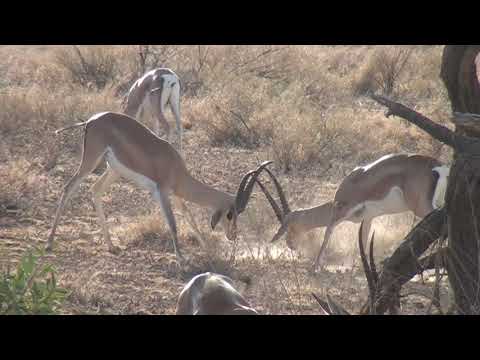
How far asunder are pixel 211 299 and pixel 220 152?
7.32 meters

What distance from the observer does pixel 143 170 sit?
7527 mm

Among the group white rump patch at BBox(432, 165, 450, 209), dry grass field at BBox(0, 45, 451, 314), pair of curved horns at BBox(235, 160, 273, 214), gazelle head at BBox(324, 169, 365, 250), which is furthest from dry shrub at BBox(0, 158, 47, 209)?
white rump patch at BBox(432, 165, 450, 209)

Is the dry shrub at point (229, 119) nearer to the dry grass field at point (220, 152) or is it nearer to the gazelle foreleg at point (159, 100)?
the dry grass field at point (220, 152)

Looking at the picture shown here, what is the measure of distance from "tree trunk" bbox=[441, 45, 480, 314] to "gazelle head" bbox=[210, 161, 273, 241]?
3577 mm

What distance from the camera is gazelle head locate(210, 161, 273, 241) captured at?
7641mm

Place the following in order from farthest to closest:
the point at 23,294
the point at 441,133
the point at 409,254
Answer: the point at 409,254 < the point at 441,133 < the point at 23,294

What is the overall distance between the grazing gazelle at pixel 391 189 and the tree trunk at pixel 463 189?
2415 mm

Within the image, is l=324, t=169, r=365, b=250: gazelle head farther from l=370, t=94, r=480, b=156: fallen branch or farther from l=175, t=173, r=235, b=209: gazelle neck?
l=370, t=94, r=480, b=156: fallen branch

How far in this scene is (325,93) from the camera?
48.2 feet

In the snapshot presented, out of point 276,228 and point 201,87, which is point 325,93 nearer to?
point 201,87

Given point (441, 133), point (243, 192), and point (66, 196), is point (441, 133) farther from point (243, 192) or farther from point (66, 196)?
point (66, 196)

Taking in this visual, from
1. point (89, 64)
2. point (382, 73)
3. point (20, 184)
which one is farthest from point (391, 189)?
point (89, 64)

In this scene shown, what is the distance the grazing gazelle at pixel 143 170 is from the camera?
748 cm

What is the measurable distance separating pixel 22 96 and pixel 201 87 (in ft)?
12.2
